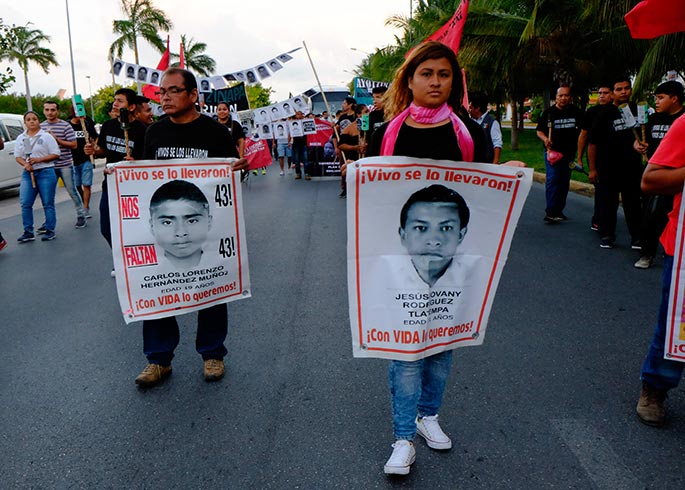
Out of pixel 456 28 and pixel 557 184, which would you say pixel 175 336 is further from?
pixel 557 184

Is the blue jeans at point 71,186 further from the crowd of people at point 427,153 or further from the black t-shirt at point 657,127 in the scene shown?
the black t-shirt at point 657,127

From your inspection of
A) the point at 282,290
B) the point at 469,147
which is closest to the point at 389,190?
the point at 469,147

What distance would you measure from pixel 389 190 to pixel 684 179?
4.32 ft

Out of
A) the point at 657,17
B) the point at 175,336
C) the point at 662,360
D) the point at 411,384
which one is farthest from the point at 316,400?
the point at 657,17

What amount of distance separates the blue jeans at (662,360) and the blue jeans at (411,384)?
1090 mm

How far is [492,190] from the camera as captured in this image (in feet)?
7.91

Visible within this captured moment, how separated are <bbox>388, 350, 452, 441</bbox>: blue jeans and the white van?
44.7 feet

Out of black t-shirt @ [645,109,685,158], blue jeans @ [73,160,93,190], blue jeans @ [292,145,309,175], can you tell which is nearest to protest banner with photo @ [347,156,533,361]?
black t-shirt @ [645,109,685,158]

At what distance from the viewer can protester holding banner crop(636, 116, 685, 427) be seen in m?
2.52

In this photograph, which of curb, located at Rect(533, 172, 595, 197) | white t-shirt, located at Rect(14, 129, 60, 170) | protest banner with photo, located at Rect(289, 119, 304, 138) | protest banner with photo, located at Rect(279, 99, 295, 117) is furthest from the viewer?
protest banner with photo, located at Rect(289, 119, 304, 138)

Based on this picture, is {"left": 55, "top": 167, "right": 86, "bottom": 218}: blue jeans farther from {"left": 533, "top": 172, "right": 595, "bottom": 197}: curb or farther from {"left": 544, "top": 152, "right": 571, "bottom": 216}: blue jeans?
{"left": 533, "top": 172, "right": 595, "bottom": 197}: curb

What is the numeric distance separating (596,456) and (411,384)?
948 mm

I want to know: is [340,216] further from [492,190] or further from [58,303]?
[492,190]

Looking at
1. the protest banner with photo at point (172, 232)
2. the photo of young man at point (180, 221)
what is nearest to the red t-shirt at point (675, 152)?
the protest banner with photo at point (172, 232)
